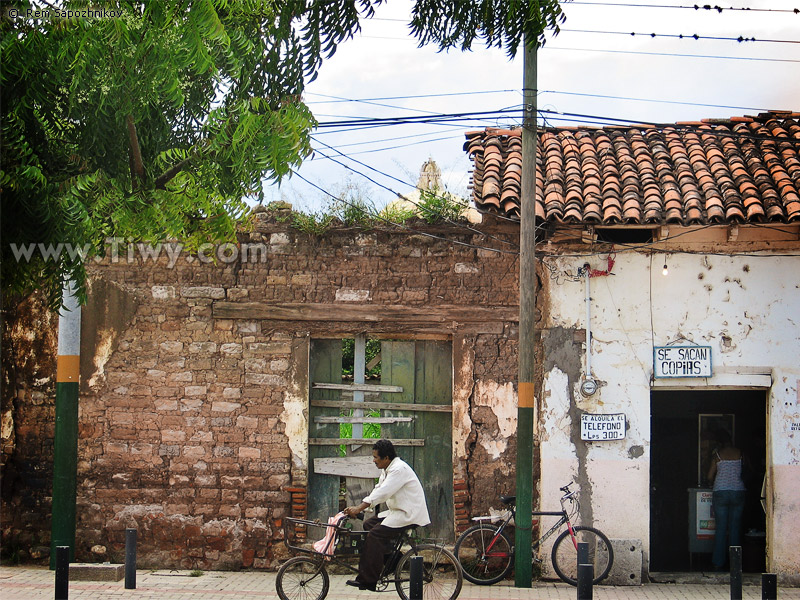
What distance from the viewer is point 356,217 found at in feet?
36.4

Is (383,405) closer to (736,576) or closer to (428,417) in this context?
(428,417)

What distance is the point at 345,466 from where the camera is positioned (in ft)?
36.3

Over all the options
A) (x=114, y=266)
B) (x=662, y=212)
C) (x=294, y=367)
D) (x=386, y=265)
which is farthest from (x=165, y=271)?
(x=662, y=212)

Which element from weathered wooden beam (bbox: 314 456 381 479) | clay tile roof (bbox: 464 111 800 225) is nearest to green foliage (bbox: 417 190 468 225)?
clay tile roof (bbox: 464 111 800 225)

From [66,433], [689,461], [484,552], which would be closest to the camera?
[484,552]

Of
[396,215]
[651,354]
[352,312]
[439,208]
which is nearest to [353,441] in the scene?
[352,312]

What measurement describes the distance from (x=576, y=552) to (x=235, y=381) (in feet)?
14.7

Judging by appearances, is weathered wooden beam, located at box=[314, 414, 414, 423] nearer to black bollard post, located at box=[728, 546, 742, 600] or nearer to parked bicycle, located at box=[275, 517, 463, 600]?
parked bicycle, located at box=[275, 517, 463, 600]

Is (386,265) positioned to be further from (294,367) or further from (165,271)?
(165,271)

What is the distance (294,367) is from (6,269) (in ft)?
15.6

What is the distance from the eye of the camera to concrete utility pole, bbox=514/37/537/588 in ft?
32.4

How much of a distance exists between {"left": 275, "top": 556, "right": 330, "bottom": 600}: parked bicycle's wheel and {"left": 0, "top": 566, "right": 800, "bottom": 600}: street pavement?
63 centimetres

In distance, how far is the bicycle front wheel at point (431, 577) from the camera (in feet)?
28.5

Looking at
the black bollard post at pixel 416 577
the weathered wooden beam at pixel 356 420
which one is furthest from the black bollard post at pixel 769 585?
the weathered wooden beam at pixel 356 420
